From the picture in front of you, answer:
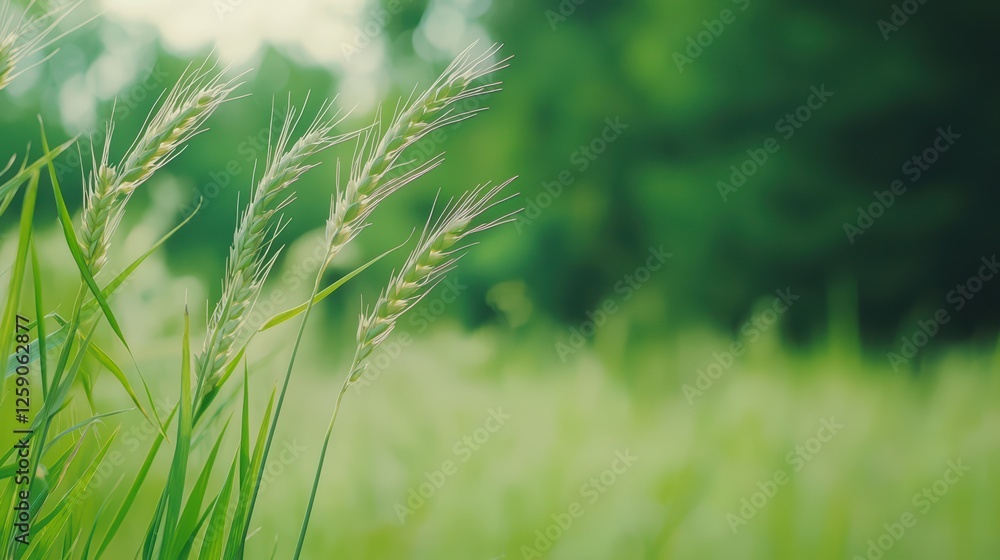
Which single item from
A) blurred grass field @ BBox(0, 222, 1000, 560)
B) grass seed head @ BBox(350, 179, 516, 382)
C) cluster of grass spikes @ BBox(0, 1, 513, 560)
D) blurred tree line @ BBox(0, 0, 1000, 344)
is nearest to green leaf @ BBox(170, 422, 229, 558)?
cluster of grass spikes @ BBox(0, 1, 513, 560)

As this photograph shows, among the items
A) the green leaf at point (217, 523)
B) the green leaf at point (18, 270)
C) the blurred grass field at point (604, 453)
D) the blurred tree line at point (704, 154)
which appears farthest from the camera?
the blurred tree line at point (704, 154)

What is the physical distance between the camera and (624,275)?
1.49 meters

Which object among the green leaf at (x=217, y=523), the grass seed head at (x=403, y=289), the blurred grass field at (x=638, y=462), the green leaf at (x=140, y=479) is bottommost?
Result: the blurred grass field at (x=638, y=462)

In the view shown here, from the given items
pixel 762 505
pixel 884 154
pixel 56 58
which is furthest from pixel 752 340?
pixel 56 58

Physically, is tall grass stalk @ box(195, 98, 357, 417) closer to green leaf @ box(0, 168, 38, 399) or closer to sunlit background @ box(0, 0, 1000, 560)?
green leaf @ box(0, 168, 38, 399)

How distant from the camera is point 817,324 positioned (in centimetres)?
143

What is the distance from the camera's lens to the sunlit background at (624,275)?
1126 mm

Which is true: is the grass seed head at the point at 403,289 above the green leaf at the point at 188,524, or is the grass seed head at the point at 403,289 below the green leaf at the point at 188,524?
above

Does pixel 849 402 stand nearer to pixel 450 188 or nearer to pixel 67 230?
pixel 450 188

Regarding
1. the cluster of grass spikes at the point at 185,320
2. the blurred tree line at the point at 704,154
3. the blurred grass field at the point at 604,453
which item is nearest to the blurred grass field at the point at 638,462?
the blurred grass field at the point at 604,453

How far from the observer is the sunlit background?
1126 mm

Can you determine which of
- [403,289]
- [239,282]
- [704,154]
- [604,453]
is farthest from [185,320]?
[704,154]

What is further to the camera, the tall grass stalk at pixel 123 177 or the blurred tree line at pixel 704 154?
the blurred tree line at pixel 704 154

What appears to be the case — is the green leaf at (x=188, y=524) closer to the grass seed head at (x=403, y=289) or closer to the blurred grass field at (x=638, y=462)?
the grass seed head at (x=403, y=289)
